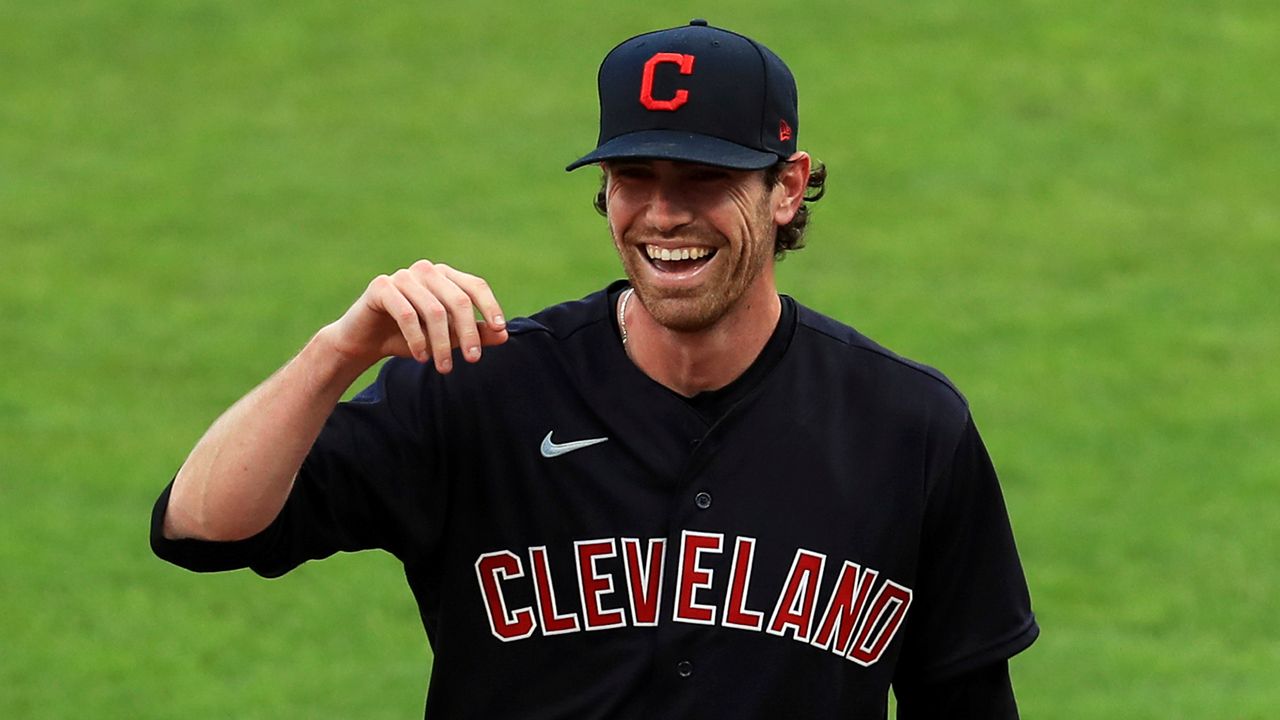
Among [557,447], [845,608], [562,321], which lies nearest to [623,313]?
[562,321]

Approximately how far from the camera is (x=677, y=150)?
3771 mm

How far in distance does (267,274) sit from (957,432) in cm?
978

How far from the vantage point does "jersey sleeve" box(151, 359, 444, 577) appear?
3.82m

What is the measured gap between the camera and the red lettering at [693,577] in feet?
12.8

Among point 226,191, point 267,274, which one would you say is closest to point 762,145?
point 267,274

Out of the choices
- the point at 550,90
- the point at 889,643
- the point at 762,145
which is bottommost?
the point at 889,643

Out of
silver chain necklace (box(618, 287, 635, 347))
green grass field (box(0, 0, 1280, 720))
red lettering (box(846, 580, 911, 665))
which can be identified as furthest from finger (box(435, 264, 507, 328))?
green grass field (box(0, 0, 1280, 720))

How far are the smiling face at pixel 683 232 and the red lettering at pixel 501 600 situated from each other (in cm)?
49

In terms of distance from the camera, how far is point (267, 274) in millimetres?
13445

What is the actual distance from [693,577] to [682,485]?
0.16 metres

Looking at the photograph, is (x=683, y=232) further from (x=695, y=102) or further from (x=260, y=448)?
(x=260, y=448)

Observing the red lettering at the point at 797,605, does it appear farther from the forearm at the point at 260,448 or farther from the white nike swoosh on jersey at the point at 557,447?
the forearm at the point at 260,448

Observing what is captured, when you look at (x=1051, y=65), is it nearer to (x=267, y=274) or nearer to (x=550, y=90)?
(x=550, y=90)

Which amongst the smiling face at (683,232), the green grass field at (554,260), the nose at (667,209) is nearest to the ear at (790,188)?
the smiling face at (683,232)
